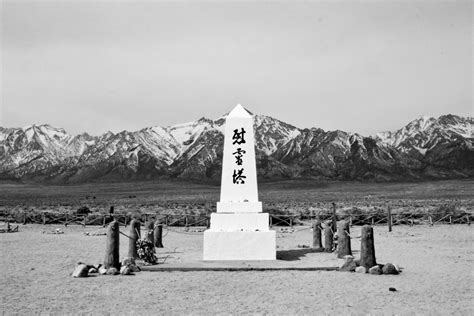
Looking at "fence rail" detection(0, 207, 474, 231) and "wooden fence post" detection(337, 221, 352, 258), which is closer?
"wooden fence post" detection(337, 221, 352, 258)

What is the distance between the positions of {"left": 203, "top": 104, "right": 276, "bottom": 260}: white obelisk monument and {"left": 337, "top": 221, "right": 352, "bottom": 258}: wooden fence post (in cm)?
206

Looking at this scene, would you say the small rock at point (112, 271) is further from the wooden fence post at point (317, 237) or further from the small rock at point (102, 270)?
the wooden fence post at point (317, 237)

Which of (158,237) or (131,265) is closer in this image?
(131,265)

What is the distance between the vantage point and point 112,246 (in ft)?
40.4

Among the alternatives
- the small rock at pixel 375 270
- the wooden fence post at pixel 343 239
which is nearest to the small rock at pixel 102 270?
the small rock at pixel 375 270

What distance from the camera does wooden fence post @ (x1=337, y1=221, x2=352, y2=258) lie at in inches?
574

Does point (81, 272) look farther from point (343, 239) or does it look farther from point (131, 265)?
point (343, 239)

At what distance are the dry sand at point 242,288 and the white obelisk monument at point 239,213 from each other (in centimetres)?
A: 115

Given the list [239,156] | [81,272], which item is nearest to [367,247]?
[239,156]

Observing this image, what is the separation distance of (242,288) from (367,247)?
358 cm

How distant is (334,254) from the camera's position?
16.3m

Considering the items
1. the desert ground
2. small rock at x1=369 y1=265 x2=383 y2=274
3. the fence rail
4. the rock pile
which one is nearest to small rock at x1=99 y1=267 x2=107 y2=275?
the rock pile

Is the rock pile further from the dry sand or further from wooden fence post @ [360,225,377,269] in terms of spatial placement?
wooden fence post @ [360,225,377,269]

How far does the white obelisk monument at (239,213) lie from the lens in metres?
14.1
